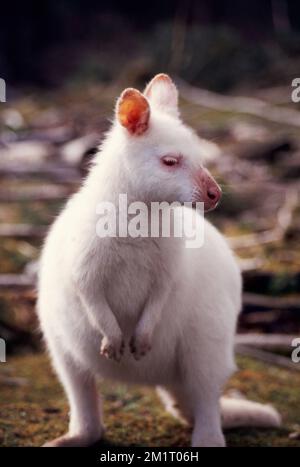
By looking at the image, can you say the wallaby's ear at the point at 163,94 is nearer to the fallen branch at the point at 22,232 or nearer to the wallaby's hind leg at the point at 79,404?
the wallaby's hind leg at the point at 79,404

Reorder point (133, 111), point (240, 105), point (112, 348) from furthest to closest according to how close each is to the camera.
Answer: point (240, 105)
point (112, 348)
point (133, 111)

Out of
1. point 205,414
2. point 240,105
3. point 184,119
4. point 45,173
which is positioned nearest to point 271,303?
point 205,414

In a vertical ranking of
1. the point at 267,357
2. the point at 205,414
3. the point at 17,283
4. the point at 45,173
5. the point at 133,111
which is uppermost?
the point at 45,173

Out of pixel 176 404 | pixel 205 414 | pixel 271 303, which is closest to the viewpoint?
pixel 205 414

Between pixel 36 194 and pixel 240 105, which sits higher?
pixel 240 105

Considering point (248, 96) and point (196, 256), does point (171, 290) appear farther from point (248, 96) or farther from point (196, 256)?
point (248, 96)

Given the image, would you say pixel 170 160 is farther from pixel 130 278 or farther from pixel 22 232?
pixel 22 232

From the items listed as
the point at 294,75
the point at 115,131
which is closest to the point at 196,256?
the point at 115,131
